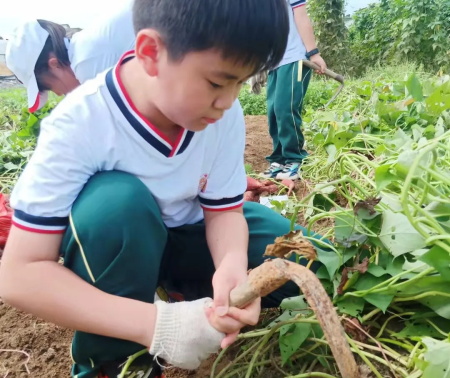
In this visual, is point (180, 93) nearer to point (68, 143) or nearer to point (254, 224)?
point (68, 143)

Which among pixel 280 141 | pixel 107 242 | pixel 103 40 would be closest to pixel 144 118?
pixel 107 242

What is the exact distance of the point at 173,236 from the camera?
96 cm

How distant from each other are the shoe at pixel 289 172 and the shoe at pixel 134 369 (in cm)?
132

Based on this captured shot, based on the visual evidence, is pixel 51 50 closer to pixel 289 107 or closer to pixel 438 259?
pixel 289 107

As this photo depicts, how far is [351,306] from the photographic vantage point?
84 cm

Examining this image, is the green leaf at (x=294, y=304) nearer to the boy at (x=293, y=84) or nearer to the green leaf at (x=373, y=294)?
the green leaf at (x=373, y=294)

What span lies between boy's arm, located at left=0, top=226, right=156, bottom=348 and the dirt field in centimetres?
27

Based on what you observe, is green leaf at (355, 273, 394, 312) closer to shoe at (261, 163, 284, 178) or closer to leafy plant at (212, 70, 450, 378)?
leafy plant at (212, 70, 450, 378)

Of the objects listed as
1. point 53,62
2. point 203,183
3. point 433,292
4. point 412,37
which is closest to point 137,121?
point 203,183

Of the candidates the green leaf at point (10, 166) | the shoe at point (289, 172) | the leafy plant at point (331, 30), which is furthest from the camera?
the leafy plant at point (331, 30)

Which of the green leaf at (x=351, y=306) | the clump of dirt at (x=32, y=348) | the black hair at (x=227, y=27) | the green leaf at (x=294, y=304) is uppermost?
the black hair at (x=227, y=27)

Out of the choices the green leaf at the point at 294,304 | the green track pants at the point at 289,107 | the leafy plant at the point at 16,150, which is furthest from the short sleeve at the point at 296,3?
the green leaf at the point at 294,304

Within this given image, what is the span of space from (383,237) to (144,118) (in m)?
0.45

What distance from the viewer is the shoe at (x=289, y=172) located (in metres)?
2.08
